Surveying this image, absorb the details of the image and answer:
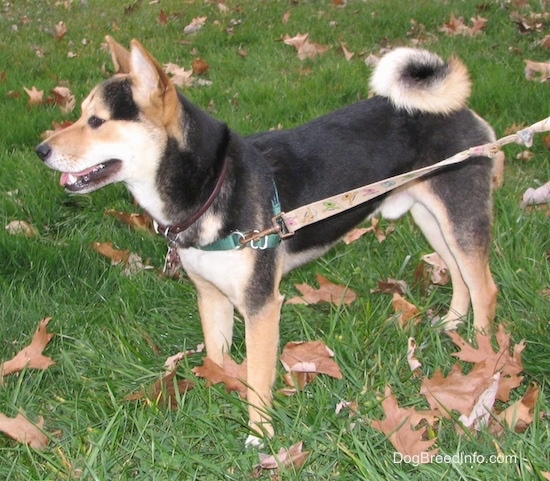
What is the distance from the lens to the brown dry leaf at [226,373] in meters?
2.98

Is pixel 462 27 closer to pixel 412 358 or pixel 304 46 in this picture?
pixel 304 46

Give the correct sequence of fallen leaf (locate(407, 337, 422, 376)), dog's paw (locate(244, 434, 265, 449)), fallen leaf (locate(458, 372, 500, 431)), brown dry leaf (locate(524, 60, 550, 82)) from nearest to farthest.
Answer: fallen leaf (locate(458, 372, 500, 431)) → dog's paw (locate(244, 434, 265, 449)) → fallen leaf (locate(407, 337, 422, 376)) → brown dry leaf (locate(524, 60, 550, 82))

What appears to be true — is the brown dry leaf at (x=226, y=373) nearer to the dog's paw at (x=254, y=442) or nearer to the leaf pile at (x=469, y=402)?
the dog's paw at (x=254, y=442)

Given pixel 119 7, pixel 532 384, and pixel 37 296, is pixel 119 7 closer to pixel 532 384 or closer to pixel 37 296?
pixel 37 296

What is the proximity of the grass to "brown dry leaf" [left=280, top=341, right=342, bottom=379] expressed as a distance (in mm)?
56

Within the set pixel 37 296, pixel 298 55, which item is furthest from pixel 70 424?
pixel 298 55

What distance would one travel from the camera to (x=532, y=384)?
2846 millimetres

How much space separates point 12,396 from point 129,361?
1.65 feet

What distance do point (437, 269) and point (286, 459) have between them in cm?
174

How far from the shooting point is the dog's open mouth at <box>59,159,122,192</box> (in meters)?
2.89

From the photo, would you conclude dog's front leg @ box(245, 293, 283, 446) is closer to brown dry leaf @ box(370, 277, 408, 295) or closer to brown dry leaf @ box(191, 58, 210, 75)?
brown dry leaf @ box(370, 277, 408, 295)

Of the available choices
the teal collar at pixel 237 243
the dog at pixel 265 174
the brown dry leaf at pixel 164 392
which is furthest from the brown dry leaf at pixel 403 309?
the brown dry leaf at pixel 164 392

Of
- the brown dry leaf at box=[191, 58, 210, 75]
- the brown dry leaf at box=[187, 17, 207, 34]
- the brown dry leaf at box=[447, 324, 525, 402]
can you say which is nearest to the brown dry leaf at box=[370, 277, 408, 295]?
the brown dry leaf at box=[447, 324, 525, 402]

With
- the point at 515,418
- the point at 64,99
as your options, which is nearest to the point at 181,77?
the point at 64,99
